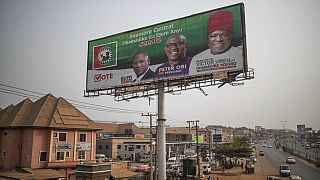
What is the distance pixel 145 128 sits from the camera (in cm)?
10350

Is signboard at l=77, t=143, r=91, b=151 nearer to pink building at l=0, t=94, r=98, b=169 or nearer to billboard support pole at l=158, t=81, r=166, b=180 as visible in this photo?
pink building at l=0, t=94, r=98, b=169

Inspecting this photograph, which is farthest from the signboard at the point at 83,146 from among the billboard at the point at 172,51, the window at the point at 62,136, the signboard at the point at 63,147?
the billboard at the point at 172,51

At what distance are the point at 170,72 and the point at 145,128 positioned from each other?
264ft

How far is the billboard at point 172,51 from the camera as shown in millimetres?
22250

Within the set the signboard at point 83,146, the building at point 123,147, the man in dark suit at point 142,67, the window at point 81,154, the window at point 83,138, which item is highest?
the man in dark suit at point 142,67

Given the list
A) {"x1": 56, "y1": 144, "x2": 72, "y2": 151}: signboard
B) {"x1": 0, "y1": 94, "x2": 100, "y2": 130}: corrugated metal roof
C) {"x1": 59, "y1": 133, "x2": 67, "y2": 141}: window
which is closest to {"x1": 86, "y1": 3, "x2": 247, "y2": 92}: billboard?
{"x1": 0, "y1": 94, "x2": 100, "y2": 130}: corrugated metal roof

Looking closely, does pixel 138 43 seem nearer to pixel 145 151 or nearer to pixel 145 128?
pixel 145 151

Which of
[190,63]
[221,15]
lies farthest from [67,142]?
[221,15]

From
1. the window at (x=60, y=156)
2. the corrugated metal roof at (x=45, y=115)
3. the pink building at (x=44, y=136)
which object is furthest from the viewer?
the corrugated metal roof at (x=45, y=115)

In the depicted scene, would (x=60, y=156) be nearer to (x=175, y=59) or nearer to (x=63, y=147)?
(x=63, y=147)

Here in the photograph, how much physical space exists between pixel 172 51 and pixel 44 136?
1701 centimetres

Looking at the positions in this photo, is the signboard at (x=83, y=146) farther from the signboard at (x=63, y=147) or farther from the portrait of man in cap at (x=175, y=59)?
the portrait of man in cap at (x=175, y=59)

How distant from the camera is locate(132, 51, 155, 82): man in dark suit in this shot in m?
25.8

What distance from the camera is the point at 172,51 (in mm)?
24781
